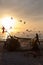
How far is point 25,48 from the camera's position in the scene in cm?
2697

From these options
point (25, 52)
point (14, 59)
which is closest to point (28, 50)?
point (25, 52)

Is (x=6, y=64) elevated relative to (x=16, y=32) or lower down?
lower down

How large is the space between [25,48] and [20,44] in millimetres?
1140

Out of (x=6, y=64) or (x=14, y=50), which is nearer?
(x=6, y=64)

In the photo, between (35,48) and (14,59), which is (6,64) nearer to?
(14,59)

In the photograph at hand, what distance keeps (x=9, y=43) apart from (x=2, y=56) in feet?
8.47

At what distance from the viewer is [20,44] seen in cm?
2797

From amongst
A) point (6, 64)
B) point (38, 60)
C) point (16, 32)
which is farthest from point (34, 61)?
point (16, 32)

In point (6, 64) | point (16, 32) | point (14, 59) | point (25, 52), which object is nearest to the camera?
point (6, 64)

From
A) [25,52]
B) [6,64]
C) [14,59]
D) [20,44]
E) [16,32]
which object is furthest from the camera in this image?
[16,32]

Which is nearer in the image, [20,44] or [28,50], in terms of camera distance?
[28,50]

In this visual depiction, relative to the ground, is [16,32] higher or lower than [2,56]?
higher

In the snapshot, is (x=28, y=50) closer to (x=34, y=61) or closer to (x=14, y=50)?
(x=14, y=50)

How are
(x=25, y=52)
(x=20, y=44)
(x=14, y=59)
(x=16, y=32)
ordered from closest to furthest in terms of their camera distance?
1. (x=14, y=59)
2. (x=25, y=52)
3. (x=20, y=44)
4. (x=16, y=32)
